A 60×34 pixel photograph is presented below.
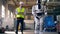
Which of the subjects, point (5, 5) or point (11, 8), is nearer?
point (5, 5)

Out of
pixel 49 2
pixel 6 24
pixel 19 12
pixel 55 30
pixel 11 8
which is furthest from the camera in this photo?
pixel 11 8

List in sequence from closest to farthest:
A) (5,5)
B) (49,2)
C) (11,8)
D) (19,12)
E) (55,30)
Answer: (55,30)
(49,2)
(19,12)
(5,5)
(11,8)

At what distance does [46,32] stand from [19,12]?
423cm

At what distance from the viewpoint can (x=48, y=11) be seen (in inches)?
280

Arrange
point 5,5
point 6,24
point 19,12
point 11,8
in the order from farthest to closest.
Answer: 1. point 11,8
2. point 5,5
3. point 6,24
4. point 19,12

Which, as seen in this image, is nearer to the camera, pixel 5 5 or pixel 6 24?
pixel 6 24

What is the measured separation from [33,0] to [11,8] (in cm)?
353

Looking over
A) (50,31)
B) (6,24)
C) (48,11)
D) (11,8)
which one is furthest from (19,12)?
(11,8)

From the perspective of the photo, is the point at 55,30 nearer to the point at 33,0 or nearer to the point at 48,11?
the point at 48,11

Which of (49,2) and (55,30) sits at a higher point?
(49,2)

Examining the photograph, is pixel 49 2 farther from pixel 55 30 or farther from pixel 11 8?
pixel 11 8

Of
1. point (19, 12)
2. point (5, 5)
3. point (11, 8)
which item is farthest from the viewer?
point (11, 8)

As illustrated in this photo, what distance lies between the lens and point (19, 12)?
33.8ft

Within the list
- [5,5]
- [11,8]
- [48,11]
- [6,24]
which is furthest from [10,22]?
[48,11]
